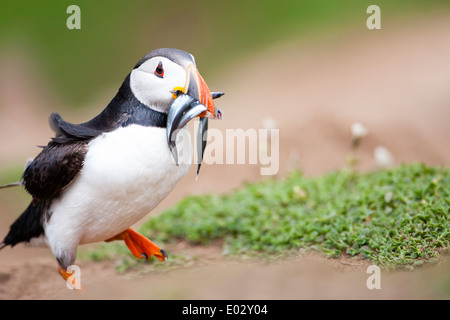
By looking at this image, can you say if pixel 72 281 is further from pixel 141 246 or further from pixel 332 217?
pixel 332 217

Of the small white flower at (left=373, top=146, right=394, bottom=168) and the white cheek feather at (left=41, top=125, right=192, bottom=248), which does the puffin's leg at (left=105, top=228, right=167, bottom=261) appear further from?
the small white flower at (left=373, top=146, right=394, bottom=168)

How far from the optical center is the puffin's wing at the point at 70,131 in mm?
2482

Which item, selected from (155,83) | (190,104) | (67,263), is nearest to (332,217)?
(190,104)

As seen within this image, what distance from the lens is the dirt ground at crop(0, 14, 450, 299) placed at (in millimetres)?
2439

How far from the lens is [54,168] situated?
2475 mm

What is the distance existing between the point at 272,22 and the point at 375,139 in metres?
3.05

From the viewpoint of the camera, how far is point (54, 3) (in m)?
7.27

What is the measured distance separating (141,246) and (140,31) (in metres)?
5.37

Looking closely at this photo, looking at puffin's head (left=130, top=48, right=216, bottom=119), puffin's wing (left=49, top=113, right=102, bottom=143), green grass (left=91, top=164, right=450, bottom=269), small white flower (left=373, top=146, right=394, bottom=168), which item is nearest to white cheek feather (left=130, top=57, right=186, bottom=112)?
puffin's head (left=130, top=48, right=216, bottom=119)

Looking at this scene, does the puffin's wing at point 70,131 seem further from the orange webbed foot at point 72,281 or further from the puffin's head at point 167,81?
the orange webbed foot at point 72,281

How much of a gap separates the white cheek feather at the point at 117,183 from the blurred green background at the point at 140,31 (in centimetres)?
472

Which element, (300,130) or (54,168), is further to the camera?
(300,130)
